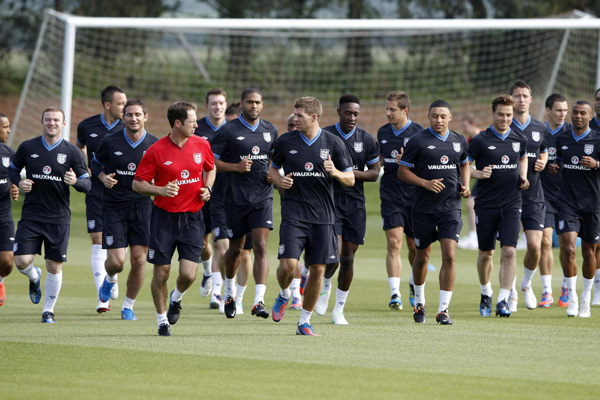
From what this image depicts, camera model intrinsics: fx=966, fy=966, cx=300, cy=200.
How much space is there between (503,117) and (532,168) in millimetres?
1121

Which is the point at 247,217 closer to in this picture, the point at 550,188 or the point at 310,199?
the point at 310,199

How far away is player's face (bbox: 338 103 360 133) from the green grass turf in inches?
89.7

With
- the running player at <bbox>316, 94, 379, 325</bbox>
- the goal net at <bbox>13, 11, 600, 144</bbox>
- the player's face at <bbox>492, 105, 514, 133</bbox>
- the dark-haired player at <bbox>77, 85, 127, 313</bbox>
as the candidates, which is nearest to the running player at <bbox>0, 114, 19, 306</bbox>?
the dark-haired player at <bbox>77, 85, 127, 313</bbox>

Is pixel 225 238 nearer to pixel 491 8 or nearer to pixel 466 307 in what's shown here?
pixel 466 307

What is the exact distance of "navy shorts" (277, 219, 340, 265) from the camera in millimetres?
9781

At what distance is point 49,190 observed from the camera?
11094 mm

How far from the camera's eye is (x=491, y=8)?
3500 cm

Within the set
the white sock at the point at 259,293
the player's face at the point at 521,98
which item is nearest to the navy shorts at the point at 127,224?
the white sock at the point at 259,293

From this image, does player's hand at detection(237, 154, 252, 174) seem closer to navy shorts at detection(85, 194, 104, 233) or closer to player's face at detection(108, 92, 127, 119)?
player's face at detection(108, 92, 127, 119)

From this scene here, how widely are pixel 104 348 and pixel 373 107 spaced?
19.8 m

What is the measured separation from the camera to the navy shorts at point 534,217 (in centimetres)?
1234

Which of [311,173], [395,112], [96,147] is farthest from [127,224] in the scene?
[395,112]

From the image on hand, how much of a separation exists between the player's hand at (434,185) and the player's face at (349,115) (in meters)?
1.33

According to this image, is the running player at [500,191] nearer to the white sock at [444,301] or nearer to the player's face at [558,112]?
the white sock at [444,301]
